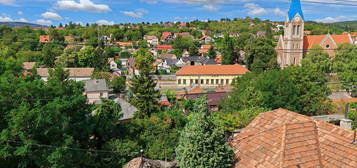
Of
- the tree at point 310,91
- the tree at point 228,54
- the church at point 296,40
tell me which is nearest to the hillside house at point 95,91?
the tree at point 310,91

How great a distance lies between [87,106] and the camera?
1469 cm

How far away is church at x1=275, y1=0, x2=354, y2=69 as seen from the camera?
4925 cm

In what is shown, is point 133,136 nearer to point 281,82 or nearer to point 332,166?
point 332,166

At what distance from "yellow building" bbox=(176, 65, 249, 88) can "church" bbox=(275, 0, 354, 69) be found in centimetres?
1154

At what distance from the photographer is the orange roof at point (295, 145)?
8.11 m

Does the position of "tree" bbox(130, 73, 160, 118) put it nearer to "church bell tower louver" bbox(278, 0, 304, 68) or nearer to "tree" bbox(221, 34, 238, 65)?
"church bell tower louver" bbox(278, 0, 304, 68)

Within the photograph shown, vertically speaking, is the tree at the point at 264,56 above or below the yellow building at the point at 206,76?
above

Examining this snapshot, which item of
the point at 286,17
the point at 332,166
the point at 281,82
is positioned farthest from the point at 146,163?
the point at 286,17

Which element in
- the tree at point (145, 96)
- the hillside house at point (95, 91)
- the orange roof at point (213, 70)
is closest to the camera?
the tree at point (145, 96)

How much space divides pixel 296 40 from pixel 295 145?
47.0m

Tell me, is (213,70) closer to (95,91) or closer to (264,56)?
(264,56)

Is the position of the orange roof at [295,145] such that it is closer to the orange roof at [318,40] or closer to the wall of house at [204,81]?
the wall of house at [204,81]

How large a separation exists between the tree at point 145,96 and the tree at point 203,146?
16.0 meters

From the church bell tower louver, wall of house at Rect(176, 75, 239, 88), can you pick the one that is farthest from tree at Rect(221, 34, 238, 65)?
wall of house at Rect(176, 75, 239, 88)
